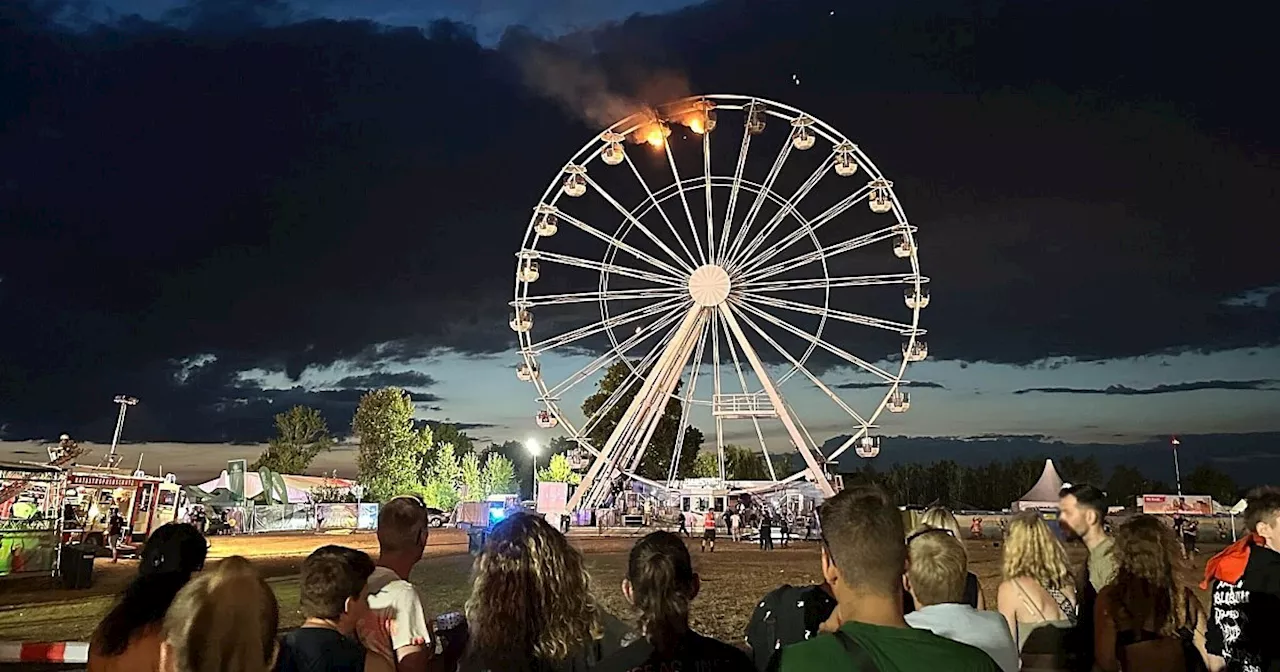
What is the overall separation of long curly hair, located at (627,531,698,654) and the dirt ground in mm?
4958

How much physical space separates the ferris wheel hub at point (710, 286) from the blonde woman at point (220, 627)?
98.8ft

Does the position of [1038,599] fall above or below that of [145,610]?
below

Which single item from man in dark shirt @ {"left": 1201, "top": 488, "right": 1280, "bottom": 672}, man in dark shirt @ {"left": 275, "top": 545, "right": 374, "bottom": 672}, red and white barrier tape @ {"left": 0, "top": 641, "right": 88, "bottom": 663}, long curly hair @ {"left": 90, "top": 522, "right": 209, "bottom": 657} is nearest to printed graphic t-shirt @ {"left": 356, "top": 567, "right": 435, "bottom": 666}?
man in dark shirt @ {"left": 275, "top": 545, "right": 374, "bottom": 672}

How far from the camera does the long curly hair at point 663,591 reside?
3.18m

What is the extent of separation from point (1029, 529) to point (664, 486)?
3719cm

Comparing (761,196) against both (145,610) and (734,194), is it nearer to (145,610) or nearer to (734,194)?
(734,194)

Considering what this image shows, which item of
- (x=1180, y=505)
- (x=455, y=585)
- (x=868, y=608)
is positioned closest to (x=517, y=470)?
(x=1180, y=505)

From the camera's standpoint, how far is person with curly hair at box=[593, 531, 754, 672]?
3.11 m

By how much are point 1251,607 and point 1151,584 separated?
0.64 meters

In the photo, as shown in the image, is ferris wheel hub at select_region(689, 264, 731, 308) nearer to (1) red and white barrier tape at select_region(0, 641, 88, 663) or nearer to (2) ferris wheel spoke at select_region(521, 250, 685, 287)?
(2) ferris wheel spoke at select_region(521, 250, 685, 287)

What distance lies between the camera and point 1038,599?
479 cm

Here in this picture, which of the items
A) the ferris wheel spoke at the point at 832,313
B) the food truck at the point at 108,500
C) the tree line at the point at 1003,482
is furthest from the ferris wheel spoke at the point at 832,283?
the tree line at the point at 1003,482

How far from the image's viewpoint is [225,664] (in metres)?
2.63

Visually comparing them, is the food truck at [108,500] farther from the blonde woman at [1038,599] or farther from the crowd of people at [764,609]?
the blonde woman at [1038,599]
